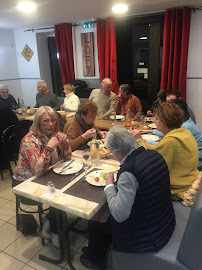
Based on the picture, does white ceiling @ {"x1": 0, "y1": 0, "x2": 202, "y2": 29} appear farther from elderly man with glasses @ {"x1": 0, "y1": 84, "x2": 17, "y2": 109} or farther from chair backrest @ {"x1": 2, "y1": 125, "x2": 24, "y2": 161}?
chair backrest @ {"x1": 2, "y1": 125, "x2": 24, "y2": 161}

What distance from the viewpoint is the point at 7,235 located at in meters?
2.26

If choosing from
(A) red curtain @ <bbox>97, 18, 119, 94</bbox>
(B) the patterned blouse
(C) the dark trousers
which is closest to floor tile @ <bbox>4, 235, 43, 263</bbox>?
(C) the dark trousers

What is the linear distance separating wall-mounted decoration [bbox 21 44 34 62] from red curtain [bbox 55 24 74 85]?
1102 mm

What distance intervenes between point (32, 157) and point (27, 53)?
5.32 metres

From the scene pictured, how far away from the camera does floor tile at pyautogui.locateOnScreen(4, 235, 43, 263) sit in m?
2.00

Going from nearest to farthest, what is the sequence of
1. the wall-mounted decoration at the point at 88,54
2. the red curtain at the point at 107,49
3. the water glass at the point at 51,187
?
the water glass at the point at 51,187, the red curtain at the point at 107,49, the wall-mounted decoration at the point at 88,54

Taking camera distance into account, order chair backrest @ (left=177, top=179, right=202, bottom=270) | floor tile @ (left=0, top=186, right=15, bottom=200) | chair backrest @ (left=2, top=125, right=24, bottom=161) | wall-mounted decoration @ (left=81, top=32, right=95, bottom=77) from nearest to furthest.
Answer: chair backrest @ (left=177, top=179, right=202, bottom=270), chair backrest @ (left=2, top=125, right=24, bottom=161), floor tile @ (left=0, top=186, right=15, bottom=200), wall-mounted decoration @ (left=81, top=32, right=95, bottom=77)

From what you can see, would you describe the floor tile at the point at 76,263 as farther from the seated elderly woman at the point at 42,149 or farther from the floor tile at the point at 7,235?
the floor tile at the point at 7,235

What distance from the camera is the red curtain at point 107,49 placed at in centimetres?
470

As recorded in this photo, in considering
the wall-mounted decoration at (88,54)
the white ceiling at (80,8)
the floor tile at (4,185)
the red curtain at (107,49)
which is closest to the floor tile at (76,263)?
the floor tile at (4,185)

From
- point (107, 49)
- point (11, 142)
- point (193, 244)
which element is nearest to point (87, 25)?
point (107, 49)

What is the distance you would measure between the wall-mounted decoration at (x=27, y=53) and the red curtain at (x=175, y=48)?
374 centimetres

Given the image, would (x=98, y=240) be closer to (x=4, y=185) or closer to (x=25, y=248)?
(x=25, y=248)

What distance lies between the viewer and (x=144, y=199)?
4.10 ft
